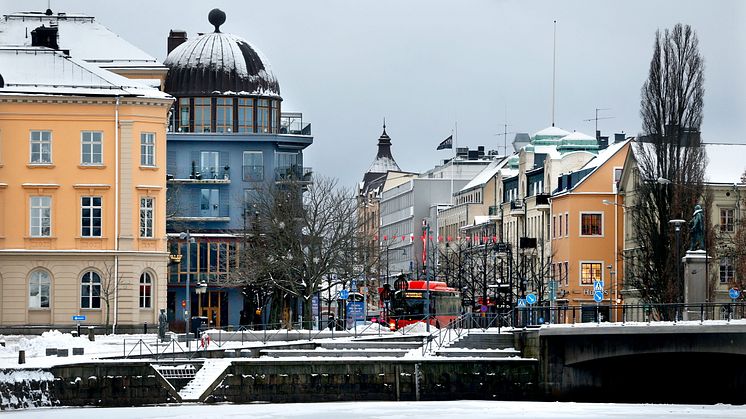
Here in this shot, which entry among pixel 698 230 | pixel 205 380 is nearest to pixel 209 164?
pixel 698 230

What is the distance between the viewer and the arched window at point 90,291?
10038 cm

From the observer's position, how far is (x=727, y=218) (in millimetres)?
120000

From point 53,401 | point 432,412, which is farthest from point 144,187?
point 432,412

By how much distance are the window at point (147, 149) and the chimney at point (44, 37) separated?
1059 cm

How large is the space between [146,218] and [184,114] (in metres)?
31.8

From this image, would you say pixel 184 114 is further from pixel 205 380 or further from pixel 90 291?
pixel 205 380

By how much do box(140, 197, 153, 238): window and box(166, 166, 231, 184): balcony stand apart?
29.2 metres

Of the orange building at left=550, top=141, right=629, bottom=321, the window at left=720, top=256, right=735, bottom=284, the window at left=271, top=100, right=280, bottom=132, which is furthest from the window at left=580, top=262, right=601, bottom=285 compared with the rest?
the window at left=271, top=100, right=280, bottom=132

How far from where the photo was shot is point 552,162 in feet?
462

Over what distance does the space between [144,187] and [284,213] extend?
44.9ft

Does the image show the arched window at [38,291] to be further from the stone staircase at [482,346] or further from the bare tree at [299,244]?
the stone staircase at [482,346]

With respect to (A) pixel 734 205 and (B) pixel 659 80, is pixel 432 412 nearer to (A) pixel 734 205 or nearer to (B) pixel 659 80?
(B) pixel 659 80

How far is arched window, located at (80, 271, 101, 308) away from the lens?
100 metres

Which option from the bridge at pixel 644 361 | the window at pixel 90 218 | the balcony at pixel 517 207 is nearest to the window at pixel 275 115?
the balcony at pixel 517 207
